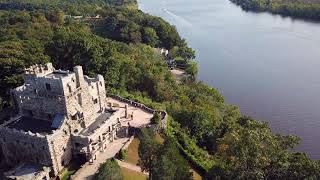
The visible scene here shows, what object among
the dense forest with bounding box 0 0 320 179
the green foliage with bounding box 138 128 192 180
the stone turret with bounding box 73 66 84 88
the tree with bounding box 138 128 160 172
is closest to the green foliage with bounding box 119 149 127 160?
the dense forest with bounding box 0 0 320 179

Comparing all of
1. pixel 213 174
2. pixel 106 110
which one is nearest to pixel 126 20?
pixel 106 110

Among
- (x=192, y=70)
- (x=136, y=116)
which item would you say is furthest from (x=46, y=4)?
(x=136, y=116)

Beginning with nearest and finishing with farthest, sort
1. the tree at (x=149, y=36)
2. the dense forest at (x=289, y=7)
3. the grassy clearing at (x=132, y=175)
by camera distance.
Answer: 1. the grassy clearing at (x=132, y=175)
2. the tree at (x=149, y=36)
3. the dense forest at (x=289, y=7)

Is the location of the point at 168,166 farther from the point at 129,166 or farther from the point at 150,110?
the point at 150,110

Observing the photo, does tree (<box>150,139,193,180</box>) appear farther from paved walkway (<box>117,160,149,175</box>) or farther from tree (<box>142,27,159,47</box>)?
tree (<box>142,27,159,47</box>)

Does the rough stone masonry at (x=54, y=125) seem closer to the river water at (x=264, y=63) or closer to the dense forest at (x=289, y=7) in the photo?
the river water at (x=264, y=63)

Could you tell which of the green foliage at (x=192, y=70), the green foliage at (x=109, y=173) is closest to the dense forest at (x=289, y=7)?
the green foliage at (x=192, y=70)

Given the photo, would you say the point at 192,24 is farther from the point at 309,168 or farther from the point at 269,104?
the point at 309,168

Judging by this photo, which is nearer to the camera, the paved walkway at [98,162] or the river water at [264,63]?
the paved walkway at [98,162]
